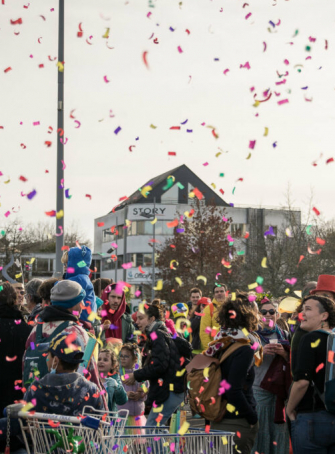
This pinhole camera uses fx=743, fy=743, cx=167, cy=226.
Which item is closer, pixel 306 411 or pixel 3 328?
pixel 306 411

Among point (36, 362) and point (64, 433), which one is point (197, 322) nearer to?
point (36, 362)

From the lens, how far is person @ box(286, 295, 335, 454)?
17.3 feet

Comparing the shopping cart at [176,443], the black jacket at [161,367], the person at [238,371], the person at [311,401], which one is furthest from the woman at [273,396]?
the shopping cart at [176,443]

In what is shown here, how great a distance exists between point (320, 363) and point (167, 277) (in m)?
46.8

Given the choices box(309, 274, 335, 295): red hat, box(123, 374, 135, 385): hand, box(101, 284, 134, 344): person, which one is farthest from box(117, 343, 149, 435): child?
box(309, 274, 335, 295): red hat

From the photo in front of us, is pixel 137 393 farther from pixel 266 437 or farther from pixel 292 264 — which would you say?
pixel 292 264

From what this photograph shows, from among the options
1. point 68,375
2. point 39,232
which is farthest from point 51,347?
point 39,232

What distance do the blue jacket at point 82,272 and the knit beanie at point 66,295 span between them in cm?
98

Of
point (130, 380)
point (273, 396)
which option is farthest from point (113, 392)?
point (273, 396)

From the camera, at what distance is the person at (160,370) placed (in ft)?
27.0

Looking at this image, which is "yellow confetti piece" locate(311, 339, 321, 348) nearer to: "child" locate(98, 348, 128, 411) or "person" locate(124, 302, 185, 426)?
"child" locate(98, 348, 128, 411)

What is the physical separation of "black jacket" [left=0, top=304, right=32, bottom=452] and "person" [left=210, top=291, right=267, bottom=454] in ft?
5.56

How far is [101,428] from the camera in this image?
3.94m

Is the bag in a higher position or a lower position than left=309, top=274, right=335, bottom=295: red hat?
lower
